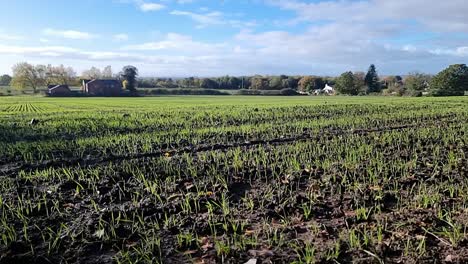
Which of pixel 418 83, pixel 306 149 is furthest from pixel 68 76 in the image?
pixel 306 149

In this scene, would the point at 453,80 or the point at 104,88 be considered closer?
the point at 453,80

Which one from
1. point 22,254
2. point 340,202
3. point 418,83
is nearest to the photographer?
point 22,254

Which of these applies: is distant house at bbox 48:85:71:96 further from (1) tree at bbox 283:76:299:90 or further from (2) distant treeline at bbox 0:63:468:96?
(1) tree at bbox 283:76:299:90

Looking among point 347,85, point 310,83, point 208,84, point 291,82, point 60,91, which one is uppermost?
point 291,82

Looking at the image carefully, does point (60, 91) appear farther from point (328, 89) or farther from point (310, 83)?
point (328, 89)

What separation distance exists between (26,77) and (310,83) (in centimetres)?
7377

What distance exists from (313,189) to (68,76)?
11660 centimetres

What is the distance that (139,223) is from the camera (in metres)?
4.25

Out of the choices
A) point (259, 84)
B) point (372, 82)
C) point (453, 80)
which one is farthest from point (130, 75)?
point (453, 80)

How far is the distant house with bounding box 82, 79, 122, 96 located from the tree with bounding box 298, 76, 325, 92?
49.8 m

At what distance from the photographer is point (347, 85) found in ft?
295

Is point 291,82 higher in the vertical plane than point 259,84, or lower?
higher

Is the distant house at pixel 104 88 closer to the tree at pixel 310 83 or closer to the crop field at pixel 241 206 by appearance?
the tree at pixel 310 83

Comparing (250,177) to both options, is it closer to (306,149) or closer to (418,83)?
(306,149)
